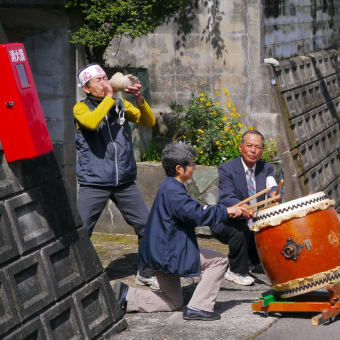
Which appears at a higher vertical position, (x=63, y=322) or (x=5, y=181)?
(x=5, y=181)

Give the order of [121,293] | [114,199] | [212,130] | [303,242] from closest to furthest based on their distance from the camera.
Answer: [303,242], [121,293], [114,199], [212,130]

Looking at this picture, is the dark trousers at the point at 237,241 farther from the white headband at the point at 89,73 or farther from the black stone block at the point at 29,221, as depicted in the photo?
the black stone block at the point at 29,221

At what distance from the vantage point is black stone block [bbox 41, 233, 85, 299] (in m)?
6.03

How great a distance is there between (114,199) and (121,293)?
1092mm

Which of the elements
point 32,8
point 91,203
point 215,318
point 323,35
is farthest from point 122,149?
point 323,35

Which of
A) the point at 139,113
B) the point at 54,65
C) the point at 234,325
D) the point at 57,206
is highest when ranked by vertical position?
the point at 54,65

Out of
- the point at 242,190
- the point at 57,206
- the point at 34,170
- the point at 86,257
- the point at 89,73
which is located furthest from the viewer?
the point at 242,190

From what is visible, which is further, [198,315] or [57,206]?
[198,315]

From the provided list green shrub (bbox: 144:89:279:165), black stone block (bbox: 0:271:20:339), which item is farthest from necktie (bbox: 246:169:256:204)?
black stone block (bbox: 0:271:20:339)

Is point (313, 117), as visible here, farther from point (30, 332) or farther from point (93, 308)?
point (30, 332)

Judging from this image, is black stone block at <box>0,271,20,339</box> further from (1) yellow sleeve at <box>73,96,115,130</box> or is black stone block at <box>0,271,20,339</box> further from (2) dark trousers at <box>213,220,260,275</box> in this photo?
(2) dark trousers at <box>213,220,260,275</box>

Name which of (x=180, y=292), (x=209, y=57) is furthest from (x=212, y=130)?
(x=180, y=292)

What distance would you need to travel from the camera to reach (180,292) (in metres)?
7.20

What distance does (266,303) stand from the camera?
6977 mm
